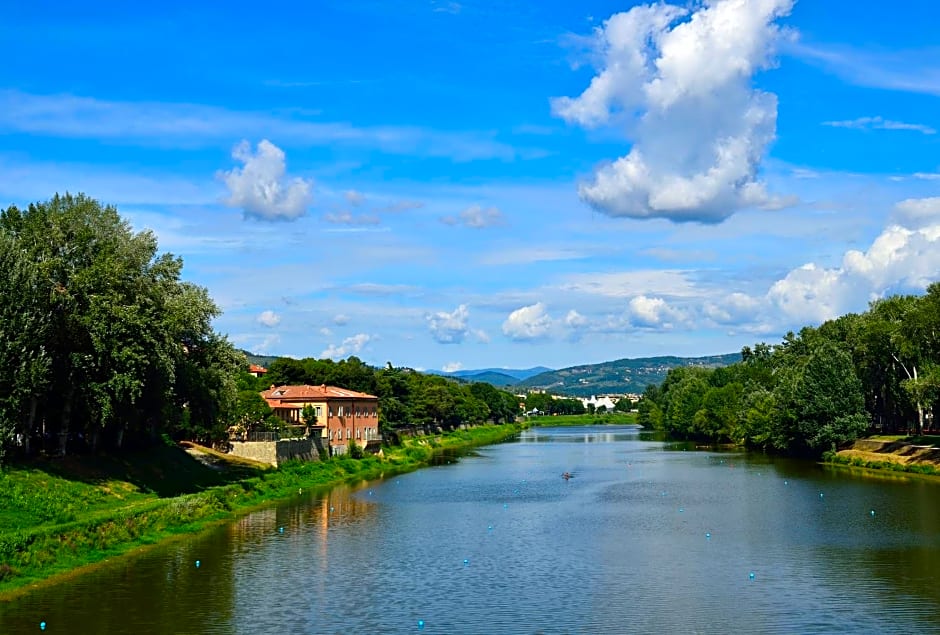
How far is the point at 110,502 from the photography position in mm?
46938

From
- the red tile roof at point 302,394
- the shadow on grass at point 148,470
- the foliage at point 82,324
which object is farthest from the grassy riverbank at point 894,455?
the foliage at point 82,324

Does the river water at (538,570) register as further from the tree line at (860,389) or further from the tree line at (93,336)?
the tree line at (860,389)

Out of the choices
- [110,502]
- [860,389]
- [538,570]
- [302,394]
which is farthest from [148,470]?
[860,389]

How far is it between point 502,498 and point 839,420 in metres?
41.4

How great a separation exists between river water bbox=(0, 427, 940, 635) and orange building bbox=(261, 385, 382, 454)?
30.7 meters

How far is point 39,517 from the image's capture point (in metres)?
40.2

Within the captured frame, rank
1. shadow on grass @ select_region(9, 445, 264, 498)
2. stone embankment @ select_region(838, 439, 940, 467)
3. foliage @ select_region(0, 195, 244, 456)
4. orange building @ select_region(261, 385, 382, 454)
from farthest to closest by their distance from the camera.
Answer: orange building @ select_region(261, 385, 382, 454) → stone embankment @ select_region(838, 439, 940, 467) → shadow on grass @ select_region(9, 445, 264, 498) → foliage @ select_region(0, 195, 244, 456)

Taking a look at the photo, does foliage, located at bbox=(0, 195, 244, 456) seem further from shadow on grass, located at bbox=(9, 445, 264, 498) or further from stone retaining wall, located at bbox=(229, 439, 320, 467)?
stone retaining wall, located at bbox=(229, 439, 320, 467)

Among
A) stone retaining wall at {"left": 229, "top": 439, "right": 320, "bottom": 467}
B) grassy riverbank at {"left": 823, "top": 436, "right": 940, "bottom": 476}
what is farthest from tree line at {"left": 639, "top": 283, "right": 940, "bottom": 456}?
stone retaining wall at {"left": 229, "top": 439, "right": 320, "bottom": 467}

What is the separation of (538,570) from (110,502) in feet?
75.7

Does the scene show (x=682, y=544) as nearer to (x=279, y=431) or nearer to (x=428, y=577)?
(x=428, y=577)

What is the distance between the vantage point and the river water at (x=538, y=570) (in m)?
29.2

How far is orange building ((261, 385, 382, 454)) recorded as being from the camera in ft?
317

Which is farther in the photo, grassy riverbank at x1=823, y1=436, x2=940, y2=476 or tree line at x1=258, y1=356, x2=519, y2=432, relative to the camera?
tree line at x1=258, y1=356, x2=519, y2=432
